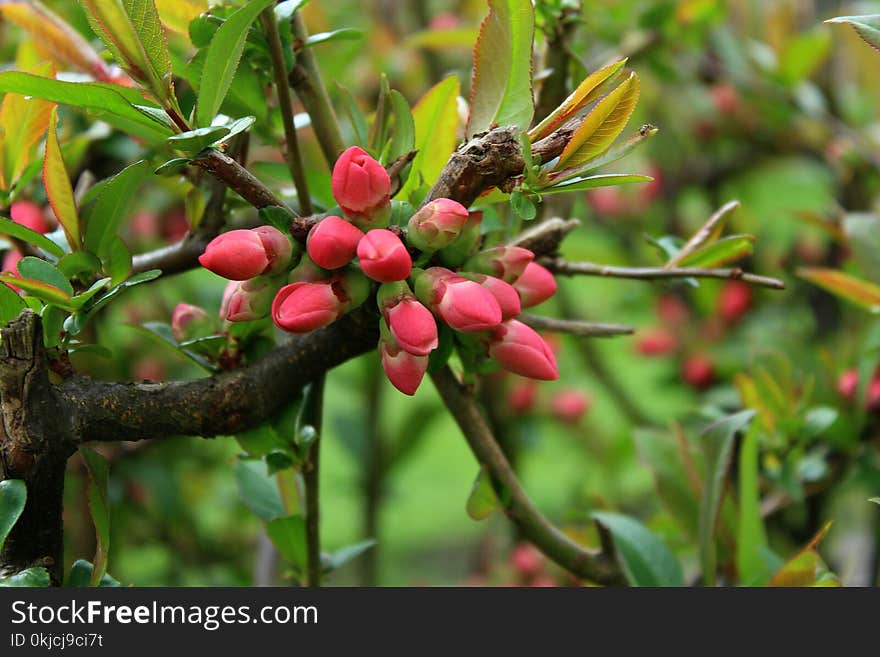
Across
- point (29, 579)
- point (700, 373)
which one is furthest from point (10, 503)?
point (700, 373)

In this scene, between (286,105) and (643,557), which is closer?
(286,105)

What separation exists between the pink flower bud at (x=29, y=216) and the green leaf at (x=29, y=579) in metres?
0.31

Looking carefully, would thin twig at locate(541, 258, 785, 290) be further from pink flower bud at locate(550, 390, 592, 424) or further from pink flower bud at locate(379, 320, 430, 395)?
A: pink flower bud at locate(550, 390, 592, 424)

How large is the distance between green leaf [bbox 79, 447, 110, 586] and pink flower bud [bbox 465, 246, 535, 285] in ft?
0.76

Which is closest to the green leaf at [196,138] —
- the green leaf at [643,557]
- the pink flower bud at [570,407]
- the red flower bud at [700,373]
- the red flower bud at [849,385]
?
the green leaf at [643,557]

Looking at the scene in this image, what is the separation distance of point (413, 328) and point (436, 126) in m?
0.20

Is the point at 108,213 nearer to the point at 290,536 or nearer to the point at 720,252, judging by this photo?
the point at 290,536

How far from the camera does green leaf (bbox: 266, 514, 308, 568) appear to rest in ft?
2.07

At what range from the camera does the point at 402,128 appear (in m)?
0.53

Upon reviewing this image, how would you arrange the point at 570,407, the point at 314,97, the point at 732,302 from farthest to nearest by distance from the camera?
the point at 570,407 < the point at 732,302 < the point at 314,97

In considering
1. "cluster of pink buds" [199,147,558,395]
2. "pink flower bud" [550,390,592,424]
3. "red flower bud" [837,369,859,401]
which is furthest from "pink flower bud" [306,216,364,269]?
"pink flower bud" [550,390,592,424]

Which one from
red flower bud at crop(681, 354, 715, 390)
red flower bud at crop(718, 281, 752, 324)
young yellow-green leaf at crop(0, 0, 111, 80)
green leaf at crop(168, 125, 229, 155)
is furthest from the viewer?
red flower bud at crop(718, 281, 752, 324)
